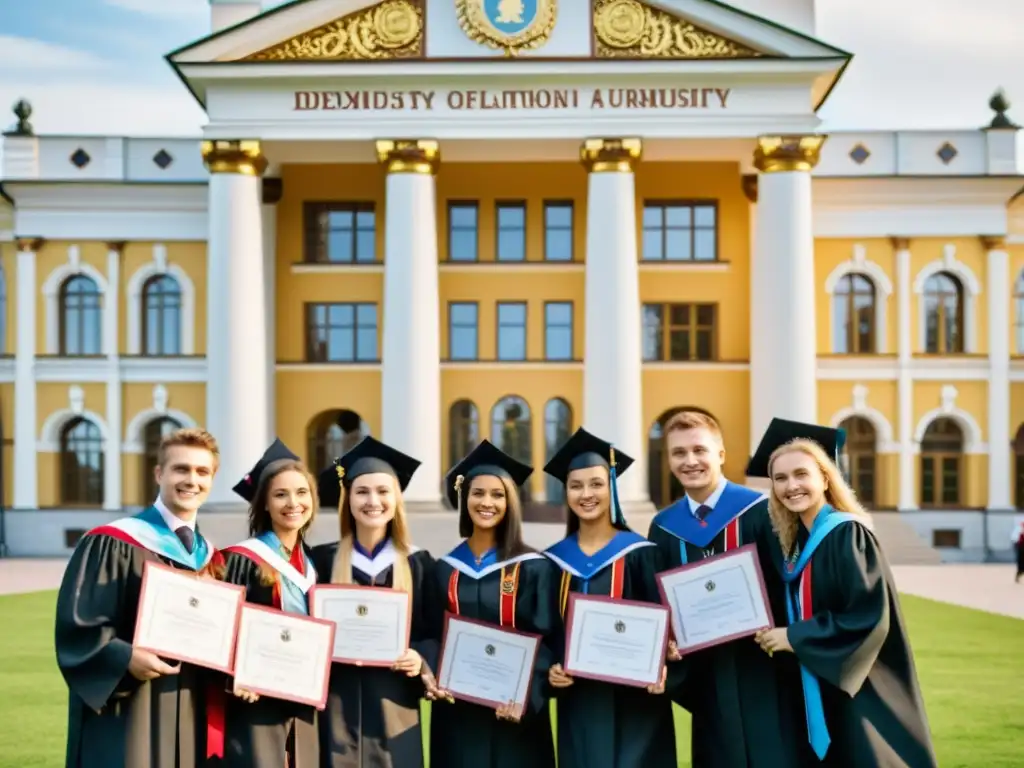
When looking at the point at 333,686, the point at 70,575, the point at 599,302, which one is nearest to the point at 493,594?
the point at 333,686

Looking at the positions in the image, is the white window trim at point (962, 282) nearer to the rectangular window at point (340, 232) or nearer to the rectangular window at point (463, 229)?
the rectangular window at point (463, 229)

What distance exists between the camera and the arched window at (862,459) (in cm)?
3478

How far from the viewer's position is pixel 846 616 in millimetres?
6953

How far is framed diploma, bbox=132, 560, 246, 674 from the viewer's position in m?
6.61

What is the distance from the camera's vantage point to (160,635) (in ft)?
21.7

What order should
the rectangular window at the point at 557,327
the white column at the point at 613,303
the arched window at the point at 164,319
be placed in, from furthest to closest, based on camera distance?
the arched window at the point at 164,319, the rectangular window at the point at 557,327, the white column at the point at 613,303

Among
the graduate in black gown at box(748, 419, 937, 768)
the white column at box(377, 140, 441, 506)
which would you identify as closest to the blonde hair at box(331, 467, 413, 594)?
the graduate in black gown at box(748, 419, 937, 768)

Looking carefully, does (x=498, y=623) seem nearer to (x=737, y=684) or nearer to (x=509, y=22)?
(x=737, y=684)

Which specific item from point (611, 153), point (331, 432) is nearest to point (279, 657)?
point (611, 153)

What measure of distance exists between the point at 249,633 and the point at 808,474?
3413 mm

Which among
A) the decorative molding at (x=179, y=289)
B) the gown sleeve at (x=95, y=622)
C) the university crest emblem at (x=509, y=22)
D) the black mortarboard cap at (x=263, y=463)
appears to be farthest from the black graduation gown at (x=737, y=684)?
the decorative molding at (x=179, y=289)

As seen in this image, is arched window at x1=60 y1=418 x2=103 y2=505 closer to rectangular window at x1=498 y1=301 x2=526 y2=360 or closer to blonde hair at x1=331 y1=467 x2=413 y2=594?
rectangular window at x1=498 y1=301 x2=526 y2=360

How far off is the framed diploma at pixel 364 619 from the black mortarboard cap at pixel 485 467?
1008 mm

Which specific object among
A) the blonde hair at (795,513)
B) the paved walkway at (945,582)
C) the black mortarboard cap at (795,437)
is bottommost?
the paved walkway at (945,582)
